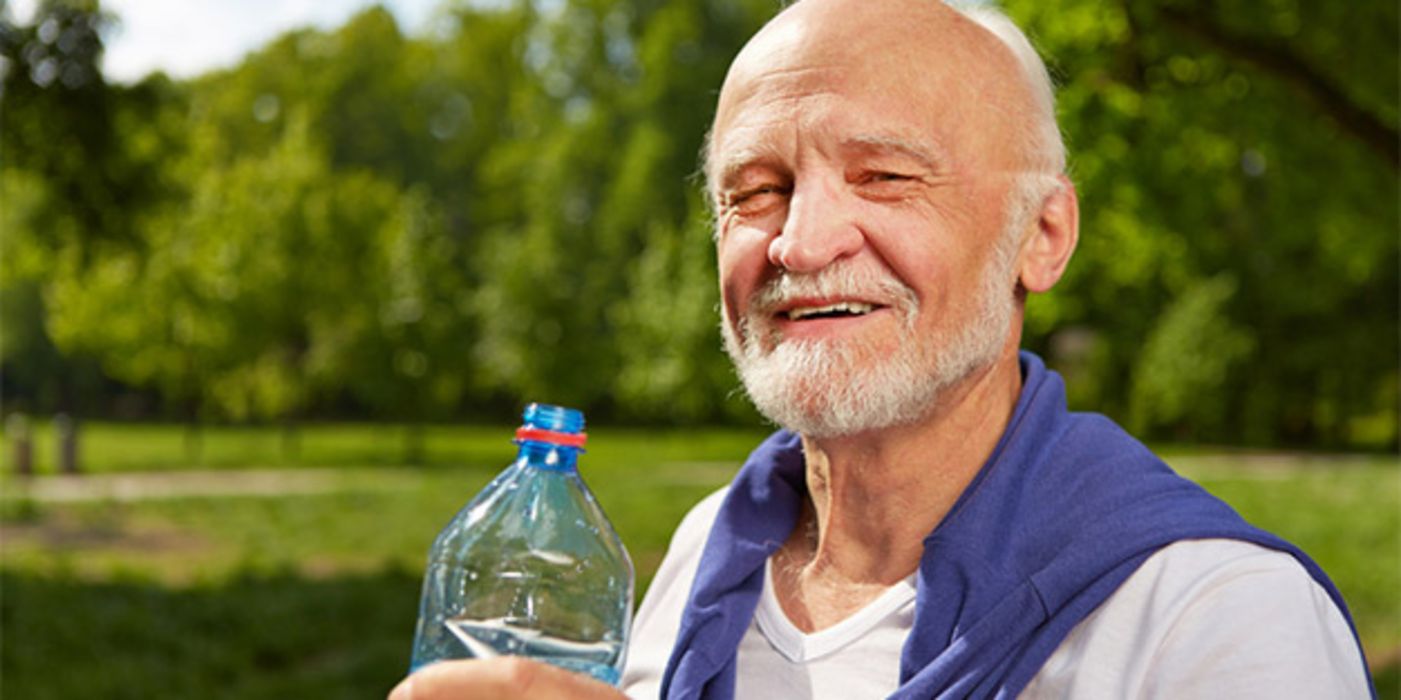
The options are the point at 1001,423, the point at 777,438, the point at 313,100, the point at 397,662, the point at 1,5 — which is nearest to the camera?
the point at 1001,423

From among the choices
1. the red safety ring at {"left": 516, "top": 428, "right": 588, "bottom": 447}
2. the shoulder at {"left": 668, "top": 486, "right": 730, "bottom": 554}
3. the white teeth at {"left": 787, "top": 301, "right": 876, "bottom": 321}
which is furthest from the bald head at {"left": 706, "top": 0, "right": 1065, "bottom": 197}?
the shoulder at {"left": 668, "top": 486, "right": 730, "bottom": 554}

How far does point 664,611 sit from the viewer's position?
6.89ft

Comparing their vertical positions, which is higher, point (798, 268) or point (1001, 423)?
point (798, 268)

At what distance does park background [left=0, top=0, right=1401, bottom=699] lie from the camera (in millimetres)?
8836

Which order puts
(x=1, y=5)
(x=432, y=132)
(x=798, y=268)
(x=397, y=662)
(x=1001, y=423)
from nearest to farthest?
(x=798, y=268), (x=1001, y=423), (x=397, y=662), (x=1, y=5), (x=432, y=132)

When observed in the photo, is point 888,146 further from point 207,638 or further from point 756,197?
point 207,638

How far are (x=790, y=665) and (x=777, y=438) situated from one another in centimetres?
46

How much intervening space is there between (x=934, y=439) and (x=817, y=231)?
1.14ft

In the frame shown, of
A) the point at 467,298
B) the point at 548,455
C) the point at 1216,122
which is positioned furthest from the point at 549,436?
the point at 467,298

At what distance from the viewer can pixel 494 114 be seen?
42.3 m

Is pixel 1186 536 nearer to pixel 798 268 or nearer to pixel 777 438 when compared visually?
pixel 798 268

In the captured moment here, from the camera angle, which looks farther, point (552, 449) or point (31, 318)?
point (31, 318)

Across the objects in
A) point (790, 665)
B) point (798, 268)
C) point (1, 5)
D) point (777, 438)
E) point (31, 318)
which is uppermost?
point (1, 5)

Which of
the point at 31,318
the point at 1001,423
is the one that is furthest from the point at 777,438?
the point at 31,318
